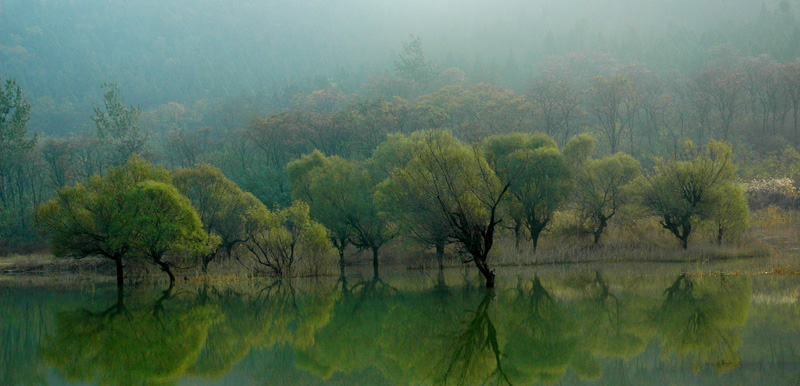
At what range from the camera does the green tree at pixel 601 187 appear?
43562 mm

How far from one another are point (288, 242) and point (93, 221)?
1128cm

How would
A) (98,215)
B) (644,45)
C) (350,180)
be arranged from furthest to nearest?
(644,45) → (350,180) → (98,215)

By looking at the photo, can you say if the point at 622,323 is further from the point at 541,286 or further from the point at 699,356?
the point at 541,286

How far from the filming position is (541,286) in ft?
86.7

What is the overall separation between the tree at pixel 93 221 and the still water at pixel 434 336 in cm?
743

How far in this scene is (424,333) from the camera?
56.9 ft

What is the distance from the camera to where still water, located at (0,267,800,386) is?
42.6 ft

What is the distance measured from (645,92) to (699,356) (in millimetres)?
71917

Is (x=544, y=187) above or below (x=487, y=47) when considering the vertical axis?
below

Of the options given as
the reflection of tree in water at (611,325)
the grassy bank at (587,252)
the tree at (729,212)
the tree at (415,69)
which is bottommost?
the grassy bank at (587,252)

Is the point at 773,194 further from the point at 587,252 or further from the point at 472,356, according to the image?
the point at 472,356

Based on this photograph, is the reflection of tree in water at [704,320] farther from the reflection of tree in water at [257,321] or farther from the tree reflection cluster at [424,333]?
the reflection of tree in water at [257,321]

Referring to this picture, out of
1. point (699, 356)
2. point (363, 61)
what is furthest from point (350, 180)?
point (363, 61)

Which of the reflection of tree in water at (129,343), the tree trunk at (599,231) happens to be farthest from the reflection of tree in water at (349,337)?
the tree trunk at (599,231)
